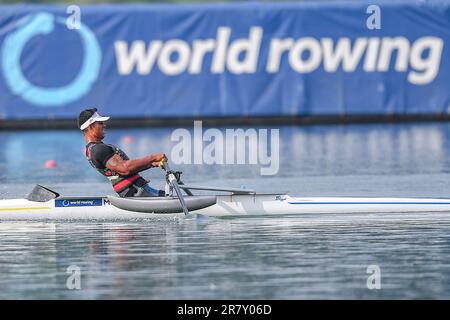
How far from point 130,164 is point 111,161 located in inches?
12.8

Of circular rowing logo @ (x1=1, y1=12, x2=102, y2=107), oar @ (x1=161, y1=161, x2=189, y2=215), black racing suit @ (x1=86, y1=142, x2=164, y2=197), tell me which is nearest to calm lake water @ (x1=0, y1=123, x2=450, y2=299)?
oar @ (x1=161, y1=161, x2=189, y2=215)

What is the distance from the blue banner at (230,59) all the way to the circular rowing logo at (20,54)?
33mm

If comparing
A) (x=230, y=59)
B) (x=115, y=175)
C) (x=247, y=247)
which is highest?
(x=230, y=59)

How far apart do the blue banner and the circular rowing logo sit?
33 millimetres

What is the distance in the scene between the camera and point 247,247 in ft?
53.0

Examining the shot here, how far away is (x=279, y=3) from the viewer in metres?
41.2

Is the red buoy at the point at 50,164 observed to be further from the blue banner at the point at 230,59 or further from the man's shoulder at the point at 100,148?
the blue banner at the point at 230,59

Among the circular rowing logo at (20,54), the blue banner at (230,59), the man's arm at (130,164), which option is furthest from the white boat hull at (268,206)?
the circular rowing logo at (20,54)

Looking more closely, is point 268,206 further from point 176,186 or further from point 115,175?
point 115,175

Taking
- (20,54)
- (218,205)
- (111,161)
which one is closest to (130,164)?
(111,161)

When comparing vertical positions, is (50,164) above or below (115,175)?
above

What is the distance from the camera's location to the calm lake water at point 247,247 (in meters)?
13.3

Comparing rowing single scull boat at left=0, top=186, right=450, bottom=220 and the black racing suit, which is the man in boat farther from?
rowing single scull boat at left=0, top=186, right=450, bottom=220
